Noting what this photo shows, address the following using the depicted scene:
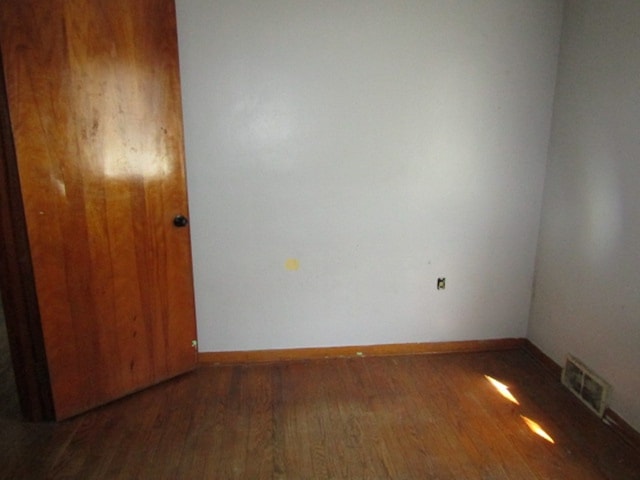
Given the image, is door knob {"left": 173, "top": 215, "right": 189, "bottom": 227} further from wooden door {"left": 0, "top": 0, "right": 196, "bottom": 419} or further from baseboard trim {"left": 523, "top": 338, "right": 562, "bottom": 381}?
baseboard trim {"left": 523, "top": 338, "right": 562, "bottom": 381}

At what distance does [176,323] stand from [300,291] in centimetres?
73

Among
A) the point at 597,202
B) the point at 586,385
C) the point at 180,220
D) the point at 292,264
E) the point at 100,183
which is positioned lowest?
the point at 586,385

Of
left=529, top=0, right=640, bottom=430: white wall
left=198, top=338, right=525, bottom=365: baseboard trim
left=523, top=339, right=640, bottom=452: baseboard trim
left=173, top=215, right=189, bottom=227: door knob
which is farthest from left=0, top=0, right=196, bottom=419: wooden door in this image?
left=523, top=339, right=640, bottom=452: baseboard trim

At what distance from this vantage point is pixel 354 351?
2.62 metres

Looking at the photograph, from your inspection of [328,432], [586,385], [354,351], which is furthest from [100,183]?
[586,385]

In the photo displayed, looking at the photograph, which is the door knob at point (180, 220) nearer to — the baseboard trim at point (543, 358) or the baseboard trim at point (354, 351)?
the baseboard trim at point (354, 351)

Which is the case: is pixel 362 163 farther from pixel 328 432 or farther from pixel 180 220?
pixel 328 432

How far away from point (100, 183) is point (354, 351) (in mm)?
1734

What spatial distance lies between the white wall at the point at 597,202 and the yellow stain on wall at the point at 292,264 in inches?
60.3

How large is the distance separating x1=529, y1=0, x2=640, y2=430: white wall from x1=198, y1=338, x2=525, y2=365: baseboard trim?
0.35 meters

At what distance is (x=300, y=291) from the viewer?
2500 mm

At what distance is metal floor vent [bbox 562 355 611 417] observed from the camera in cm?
205

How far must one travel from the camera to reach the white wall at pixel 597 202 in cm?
188

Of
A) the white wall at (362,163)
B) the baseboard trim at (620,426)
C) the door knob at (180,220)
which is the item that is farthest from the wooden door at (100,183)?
the baseboard trim at (620,426)
